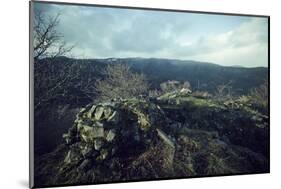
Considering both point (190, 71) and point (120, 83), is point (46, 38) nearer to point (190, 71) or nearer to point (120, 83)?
point (120, 83)

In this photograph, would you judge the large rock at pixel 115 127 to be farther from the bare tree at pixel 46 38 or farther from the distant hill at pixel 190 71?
the bare tree at pixel 46 38

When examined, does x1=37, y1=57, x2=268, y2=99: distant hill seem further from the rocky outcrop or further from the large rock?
the large rock

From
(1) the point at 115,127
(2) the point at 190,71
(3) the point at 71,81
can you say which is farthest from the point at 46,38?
(2) the point at 190,71

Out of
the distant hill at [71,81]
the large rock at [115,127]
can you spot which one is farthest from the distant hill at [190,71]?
the large rock at [115,127]

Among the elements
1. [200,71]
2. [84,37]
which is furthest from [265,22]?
[84,37]

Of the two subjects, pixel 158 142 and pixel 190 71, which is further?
pixel 190 71

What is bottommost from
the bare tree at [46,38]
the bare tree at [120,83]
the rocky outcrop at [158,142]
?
the rocky outcrop at [158,142]
